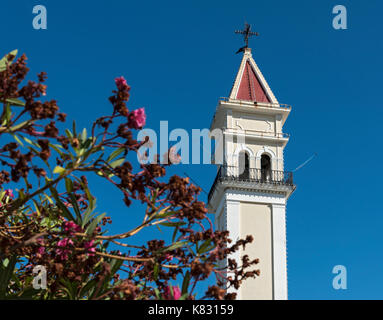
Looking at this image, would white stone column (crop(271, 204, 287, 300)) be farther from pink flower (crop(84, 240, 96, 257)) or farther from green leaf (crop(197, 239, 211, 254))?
pink flower (crop(84, 240, 96, 257))

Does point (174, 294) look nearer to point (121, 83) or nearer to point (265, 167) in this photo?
point (121, 83)

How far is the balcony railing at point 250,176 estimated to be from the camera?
30969 millimetres

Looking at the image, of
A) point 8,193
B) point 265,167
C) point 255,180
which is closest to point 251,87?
point 265,167

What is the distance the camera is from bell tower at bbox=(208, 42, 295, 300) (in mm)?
29969

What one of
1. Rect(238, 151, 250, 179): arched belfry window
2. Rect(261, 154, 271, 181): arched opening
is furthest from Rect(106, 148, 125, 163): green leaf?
Rect(261, 154, 271, 181): arched opening

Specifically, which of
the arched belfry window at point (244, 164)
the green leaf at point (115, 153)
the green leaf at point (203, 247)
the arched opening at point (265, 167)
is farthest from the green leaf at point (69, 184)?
the arched opening at point (265, 167)

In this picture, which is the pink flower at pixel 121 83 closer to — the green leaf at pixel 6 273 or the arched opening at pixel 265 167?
the green leaf at pixel 6 273

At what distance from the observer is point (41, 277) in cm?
383

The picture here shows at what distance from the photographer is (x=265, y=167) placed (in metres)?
32.6

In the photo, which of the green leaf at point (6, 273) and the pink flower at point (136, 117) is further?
the green leaf at point (6, 273)

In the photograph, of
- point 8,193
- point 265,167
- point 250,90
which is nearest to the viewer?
point 8,193

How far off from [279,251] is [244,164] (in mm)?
4823
